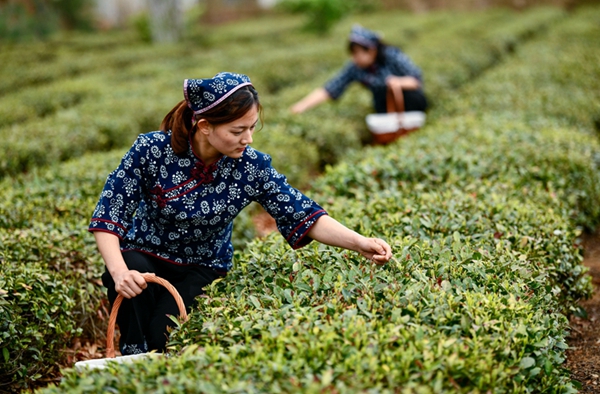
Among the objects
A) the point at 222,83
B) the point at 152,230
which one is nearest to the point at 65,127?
the point at 152,230

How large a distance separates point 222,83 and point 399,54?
4.95 m

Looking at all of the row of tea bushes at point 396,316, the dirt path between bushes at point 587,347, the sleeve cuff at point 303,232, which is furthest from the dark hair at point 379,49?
the sleeve cuff at point 303,232

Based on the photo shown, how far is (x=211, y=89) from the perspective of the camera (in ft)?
8.80

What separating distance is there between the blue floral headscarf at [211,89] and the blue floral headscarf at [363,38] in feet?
14.3

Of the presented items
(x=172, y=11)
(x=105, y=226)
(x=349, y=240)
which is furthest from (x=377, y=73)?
(x=172, y=11)

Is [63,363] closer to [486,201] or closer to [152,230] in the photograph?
[152,230]

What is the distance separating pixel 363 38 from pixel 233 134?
4.51m

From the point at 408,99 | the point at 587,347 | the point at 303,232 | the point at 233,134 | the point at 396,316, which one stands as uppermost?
the point at 233,134

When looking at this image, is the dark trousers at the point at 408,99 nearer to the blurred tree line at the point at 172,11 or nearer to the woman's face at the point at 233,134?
the woman's face at the point at 233,134

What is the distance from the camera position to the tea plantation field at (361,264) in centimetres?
217

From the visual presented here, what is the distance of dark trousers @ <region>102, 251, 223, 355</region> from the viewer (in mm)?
2947

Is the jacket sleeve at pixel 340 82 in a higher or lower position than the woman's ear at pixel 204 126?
lower

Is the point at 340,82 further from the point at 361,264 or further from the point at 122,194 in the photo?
the point at 122,194

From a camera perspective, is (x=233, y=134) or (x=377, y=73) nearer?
(x=233, y=134)
